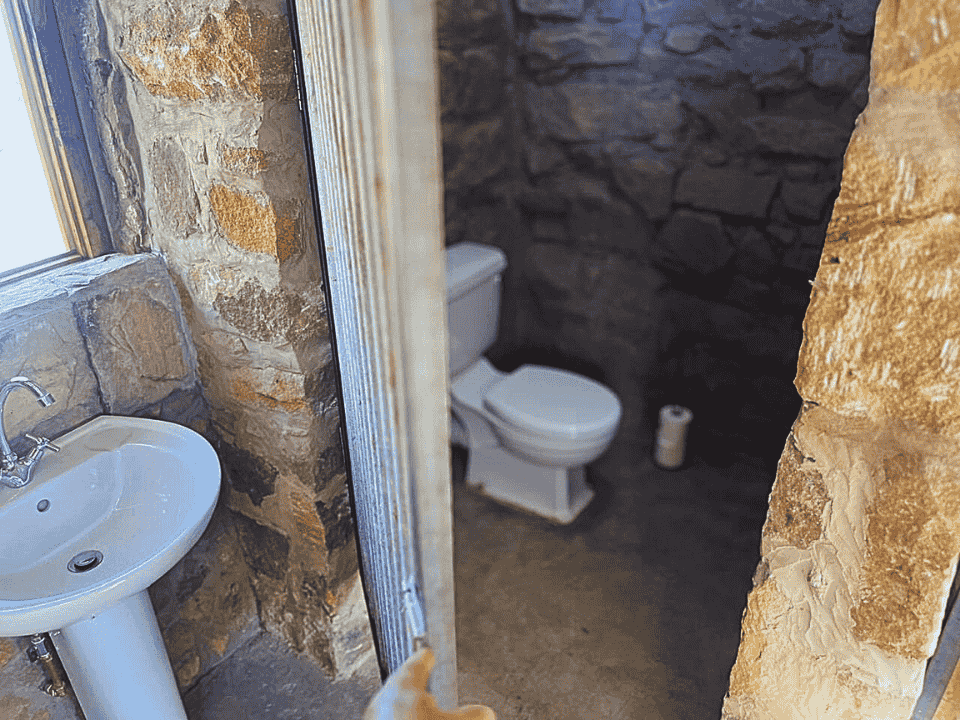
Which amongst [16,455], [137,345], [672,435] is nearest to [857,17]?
[672,435]

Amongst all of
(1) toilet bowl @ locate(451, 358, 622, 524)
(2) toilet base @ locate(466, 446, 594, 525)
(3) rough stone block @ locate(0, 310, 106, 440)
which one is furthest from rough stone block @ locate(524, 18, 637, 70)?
(3) rough stone block @ locate(0, 310, 106, 440)

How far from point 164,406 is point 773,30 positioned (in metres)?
1.84

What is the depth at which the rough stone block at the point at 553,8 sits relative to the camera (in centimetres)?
224

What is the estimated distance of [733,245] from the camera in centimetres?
228

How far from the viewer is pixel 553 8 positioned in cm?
228

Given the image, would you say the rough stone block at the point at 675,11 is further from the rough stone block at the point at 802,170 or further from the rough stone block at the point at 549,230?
the rough stone block at the point at 549,230

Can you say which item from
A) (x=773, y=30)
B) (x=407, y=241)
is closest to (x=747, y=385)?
(x=773, y=30)

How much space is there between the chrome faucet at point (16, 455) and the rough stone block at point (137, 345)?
18 cm

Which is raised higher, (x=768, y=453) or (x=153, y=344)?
(x=153, y=344)

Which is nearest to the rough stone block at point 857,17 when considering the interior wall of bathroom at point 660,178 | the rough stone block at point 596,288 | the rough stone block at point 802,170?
the interior wall of bathroom at point 660,178

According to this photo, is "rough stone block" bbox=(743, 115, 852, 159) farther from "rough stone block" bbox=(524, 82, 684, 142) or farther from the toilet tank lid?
the toilet tank lid

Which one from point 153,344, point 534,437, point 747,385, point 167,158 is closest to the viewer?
point 167,158

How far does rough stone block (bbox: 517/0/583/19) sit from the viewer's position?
2.24m

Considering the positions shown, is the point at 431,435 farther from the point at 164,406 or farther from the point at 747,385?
the point at 747,385
